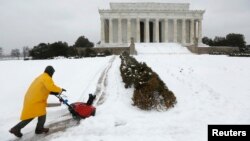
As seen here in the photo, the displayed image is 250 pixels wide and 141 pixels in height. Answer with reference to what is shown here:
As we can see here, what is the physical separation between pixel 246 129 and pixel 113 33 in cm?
6845

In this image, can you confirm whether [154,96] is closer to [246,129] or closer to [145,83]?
[145,83]

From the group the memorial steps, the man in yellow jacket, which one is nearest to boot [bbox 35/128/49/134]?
the man in yellow jacket

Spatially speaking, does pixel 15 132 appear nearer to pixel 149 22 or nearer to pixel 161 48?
pixel 161 48

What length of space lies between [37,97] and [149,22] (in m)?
70.3

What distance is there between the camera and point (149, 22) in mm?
76875

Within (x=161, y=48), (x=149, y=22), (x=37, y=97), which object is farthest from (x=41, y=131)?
(x=149, y=22)

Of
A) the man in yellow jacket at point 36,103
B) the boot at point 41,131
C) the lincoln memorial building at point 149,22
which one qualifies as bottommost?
the boot at point 41,131

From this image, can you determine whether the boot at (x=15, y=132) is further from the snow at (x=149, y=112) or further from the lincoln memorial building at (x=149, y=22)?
the lincoln memorial building at (x=149, y=22)

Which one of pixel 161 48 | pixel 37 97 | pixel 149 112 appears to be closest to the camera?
pixel 37 97

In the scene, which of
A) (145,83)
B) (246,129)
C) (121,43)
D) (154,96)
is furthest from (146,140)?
(121,43)

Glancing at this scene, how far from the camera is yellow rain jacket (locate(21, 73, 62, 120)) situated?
7980 mm

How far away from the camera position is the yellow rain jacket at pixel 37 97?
26.2 ft

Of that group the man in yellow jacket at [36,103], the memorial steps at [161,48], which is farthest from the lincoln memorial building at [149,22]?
the man in yellow jacket at [36,103]

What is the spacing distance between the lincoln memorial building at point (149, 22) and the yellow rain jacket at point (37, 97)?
61787 millimetres
